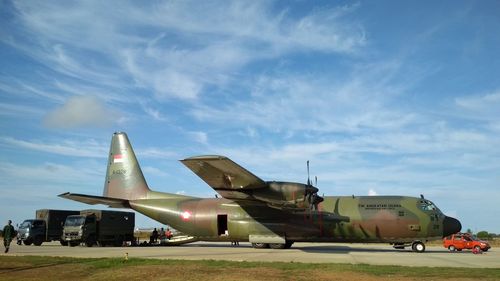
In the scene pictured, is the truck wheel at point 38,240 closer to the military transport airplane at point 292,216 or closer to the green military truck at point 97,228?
the green military truck at point 97,228

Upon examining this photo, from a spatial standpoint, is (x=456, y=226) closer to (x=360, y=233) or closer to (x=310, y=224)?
(x=360, y=233)

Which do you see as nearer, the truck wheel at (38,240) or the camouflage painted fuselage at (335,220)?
the camouflage painted fuselage at (335,220)

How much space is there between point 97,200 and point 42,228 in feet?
28.2

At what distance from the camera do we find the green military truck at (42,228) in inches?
1232

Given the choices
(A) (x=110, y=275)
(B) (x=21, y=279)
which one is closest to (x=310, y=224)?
(A) (x=110, y=275)

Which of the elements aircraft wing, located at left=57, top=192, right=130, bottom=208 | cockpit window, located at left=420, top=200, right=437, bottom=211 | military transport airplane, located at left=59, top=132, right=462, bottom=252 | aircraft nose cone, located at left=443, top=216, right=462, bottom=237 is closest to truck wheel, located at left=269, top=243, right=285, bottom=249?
military transport airplane, located at left=59, top=132, right=462, bottom=252

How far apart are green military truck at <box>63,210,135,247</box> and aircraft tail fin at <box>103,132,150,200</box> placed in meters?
1.79

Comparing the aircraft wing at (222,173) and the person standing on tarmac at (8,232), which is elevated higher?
the aircraft wing at (222,173)

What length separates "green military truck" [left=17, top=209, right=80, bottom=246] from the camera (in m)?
31.3

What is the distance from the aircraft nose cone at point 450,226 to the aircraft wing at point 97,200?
20.8 m

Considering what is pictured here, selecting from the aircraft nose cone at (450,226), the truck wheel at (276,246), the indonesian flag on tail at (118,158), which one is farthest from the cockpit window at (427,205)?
the indonesian flag on tail at (118,158)

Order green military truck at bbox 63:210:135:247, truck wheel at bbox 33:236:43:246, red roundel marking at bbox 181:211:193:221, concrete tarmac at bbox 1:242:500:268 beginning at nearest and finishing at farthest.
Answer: concrete tarmac at bbox 1:242:500:268
red roundel marking at bbox 181:211:193:221
green military truck at bbox 63:210:135:247
truck wheel at bbox 33:236:43:246

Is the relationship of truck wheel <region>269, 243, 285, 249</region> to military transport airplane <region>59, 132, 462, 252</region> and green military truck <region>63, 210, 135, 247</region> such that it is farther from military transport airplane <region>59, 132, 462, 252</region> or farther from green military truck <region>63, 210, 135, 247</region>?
green military truck <region>63, 210, 135, 247</region>

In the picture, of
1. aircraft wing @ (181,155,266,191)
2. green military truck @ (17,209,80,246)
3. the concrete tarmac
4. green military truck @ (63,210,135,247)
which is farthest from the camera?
green military truck @ (17,209,80,246)
